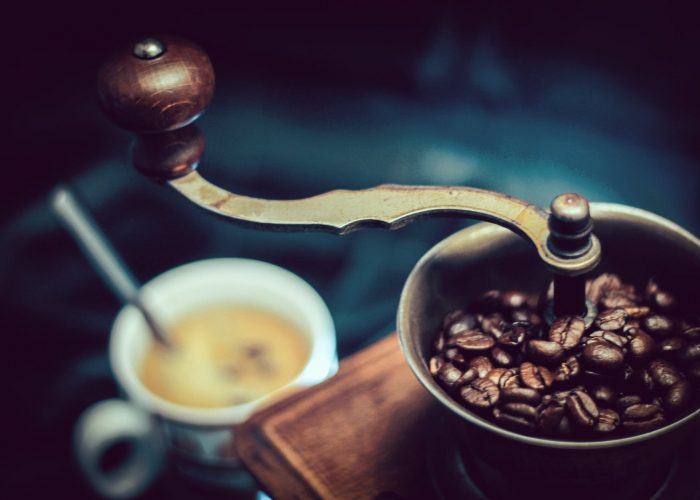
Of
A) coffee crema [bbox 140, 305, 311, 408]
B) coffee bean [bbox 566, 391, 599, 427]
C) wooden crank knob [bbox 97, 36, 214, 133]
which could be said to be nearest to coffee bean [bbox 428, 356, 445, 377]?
coffee bean [bbox 566, 391, 599, 427]

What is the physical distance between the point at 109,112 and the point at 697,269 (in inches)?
19.3

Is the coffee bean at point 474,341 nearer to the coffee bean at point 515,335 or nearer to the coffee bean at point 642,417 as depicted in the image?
the coffee bean at point 515,335

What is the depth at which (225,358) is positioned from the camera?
1.38m

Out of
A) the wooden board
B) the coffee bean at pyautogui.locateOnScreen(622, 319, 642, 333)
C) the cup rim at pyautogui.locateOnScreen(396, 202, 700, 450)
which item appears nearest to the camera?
the cup rim at pyautogui.locateOnScreen(396, 202, 700, 450)

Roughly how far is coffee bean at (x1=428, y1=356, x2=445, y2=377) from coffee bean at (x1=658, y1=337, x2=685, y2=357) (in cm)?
17

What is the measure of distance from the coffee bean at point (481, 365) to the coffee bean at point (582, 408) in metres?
0.07

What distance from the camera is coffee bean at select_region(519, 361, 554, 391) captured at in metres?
0.65

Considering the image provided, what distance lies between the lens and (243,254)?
162 cm

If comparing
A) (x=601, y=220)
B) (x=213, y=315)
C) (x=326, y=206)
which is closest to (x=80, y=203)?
(x=213, y=315)

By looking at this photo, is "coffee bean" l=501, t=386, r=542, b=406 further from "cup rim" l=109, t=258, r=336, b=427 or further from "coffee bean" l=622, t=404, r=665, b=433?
"cup rim" l=109, t=258, r=336, b=427

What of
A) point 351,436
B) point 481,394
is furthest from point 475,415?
point 351,436

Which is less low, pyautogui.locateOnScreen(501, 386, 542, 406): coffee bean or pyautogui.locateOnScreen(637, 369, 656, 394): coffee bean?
pyautogui.locateOnScreen(637, 369, 656, 394): coffee bean

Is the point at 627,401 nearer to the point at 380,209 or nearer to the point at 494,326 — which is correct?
the point at 494,326

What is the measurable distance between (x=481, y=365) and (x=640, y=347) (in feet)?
0.40
